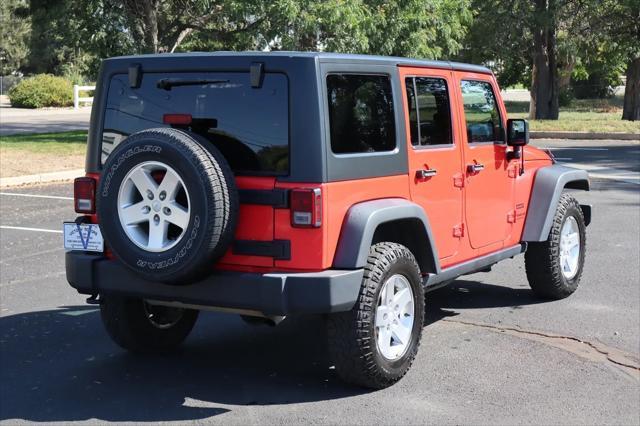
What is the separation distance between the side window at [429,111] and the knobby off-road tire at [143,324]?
1.98 metres

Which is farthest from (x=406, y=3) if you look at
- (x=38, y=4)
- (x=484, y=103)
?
(x=484, y=103)

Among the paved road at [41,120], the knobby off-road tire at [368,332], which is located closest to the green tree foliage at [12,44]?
the paved road at [41,120]

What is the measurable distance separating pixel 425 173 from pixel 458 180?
497 millimetres

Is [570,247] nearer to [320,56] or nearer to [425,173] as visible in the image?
[425,173]

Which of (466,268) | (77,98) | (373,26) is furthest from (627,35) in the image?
(466,268)

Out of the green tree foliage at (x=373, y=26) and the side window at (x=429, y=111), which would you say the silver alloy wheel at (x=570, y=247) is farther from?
the green tree foliage at (x=373, y=26)

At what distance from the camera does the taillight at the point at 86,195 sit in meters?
5.37

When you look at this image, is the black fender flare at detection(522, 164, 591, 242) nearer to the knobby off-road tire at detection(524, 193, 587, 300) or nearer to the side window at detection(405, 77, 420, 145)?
the knobby off-road tire at detection(524, 193, 587, 300)

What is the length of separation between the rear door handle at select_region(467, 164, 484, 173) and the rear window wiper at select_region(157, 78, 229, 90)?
6.36 ft

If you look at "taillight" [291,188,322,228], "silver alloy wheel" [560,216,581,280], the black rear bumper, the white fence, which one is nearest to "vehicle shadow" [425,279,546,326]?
"silver alloy wheel" [560,216,581,280]

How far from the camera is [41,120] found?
31781 mm

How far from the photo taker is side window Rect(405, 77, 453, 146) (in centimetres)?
557

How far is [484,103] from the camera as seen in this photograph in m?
6.57

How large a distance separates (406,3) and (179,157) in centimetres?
1901
